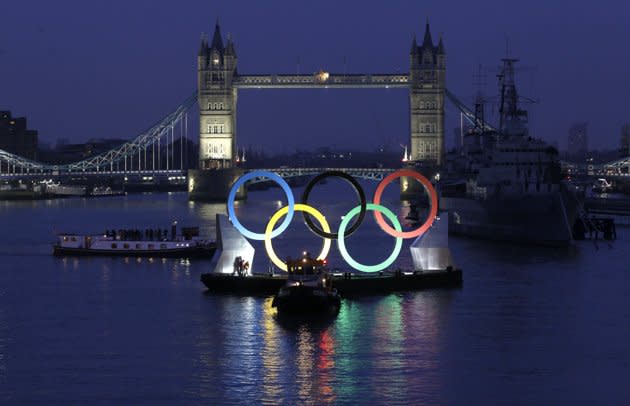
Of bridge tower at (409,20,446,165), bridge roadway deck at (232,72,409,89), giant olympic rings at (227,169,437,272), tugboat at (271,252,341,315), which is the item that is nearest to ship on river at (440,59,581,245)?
giant olympic rings at (227,169,437,272)

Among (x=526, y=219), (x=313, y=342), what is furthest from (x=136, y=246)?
(x=313, y=342)

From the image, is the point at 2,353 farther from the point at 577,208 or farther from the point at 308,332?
the point at 577,208

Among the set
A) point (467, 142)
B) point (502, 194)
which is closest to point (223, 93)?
point (467, 142)

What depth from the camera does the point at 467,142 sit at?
6281cm

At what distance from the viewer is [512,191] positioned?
4719 centimetres

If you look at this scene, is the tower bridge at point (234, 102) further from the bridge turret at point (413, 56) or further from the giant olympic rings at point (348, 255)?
the giant olympic rings at point (348, 255)

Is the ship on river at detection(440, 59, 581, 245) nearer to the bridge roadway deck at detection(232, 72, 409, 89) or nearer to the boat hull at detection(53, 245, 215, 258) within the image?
the boat hull at detection(53, 245, 215, 258)

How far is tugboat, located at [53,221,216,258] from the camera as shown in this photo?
39969mm

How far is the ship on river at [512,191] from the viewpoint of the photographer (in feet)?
145

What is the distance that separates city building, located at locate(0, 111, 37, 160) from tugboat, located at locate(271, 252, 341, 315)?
11736 cm

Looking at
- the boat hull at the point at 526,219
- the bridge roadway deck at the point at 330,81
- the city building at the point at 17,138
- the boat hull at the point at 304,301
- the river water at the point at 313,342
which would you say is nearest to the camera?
the river water at the point at 313,342

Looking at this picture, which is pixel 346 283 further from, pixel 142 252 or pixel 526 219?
pixel 526 219

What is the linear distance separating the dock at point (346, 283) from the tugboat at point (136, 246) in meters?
9.30

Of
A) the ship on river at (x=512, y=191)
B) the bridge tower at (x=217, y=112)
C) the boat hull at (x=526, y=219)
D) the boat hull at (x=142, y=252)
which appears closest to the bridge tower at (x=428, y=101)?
the bridge tower at (x=217, y=112)
